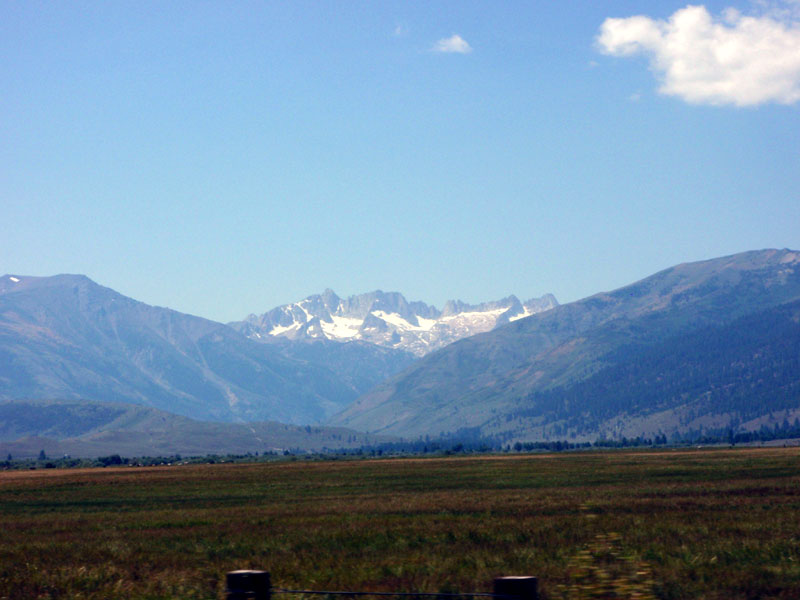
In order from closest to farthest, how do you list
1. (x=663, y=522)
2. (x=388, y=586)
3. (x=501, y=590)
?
1. (x=501, y=590)
2. (x=388, y=586)
3. (x=663, y=522)

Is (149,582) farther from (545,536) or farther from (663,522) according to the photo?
(663,522)

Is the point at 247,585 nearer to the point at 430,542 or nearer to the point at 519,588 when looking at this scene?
the point at 519,588

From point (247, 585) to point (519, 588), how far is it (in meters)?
4.44

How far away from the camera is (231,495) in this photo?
269 feet

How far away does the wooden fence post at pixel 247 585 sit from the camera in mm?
15414

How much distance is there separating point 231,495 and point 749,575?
2398 inches

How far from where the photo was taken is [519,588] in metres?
15.2

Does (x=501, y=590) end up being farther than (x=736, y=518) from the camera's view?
No

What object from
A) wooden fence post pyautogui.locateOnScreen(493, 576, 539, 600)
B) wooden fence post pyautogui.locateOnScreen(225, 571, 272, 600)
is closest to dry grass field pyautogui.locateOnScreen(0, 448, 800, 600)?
wooden fence post pyautogui.locateOnScreen(493, 576, 539, 600)

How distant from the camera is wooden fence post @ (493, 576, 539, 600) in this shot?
15.1 meters

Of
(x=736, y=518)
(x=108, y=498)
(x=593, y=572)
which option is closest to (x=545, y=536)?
(x=736, y=518)

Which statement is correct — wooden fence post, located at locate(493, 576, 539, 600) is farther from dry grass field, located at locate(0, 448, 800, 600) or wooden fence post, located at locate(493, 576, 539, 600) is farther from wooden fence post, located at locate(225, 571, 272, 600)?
wooden fence post, located at locate(225, 571, 272, 600)

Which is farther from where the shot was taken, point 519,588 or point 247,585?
point 247,585

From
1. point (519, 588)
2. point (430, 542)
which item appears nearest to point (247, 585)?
point (519, 588)
